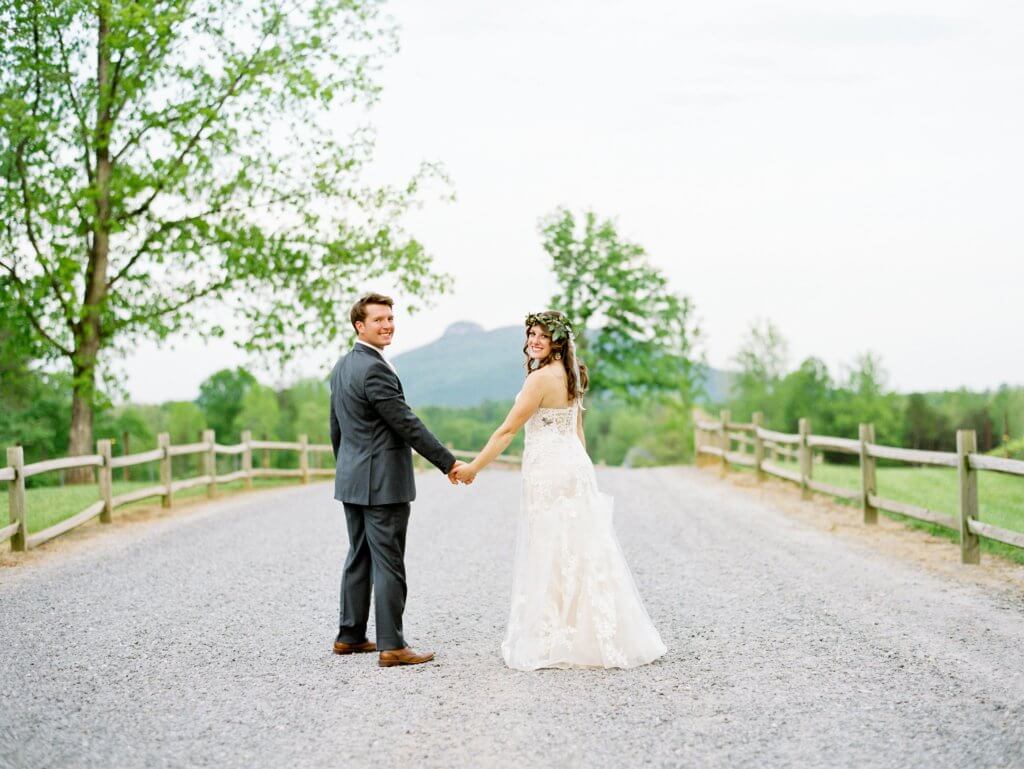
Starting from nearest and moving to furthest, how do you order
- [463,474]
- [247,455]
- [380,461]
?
1. [380,461]
2. [463,474]
3. [247,455]

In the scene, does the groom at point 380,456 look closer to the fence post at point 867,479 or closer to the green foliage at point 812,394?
the fence post at point 867,479

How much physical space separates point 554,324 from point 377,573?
5.69ft

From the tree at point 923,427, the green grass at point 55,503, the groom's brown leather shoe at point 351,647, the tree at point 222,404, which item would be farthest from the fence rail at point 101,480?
the tree at point 222,404

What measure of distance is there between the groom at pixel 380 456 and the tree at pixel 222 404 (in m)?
70.7

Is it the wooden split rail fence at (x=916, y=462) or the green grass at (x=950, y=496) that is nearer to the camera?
the wooden split rail fence at (x=916, y=462)

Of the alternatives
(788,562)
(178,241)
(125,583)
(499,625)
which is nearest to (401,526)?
(499,625)

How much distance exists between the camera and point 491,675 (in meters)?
5.54

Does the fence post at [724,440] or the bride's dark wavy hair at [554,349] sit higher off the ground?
the bride's dark wavy hair at [554,349]

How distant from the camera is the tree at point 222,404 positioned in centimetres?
7531

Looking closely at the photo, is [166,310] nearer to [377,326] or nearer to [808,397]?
[377,326]

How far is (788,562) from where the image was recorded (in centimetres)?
976

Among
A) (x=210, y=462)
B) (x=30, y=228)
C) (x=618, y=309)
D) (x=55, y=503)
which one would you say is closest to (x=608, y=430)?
(x=618, y=309)

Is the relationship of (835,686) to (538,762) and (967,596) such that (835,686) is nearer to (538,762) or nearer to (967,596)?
(538,762)

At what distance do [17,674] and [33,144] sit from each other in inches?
557
